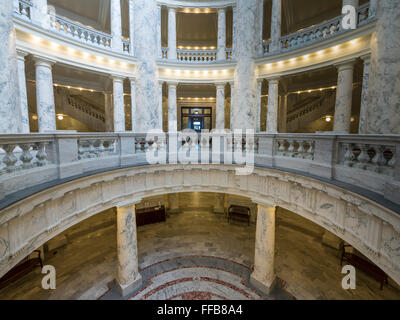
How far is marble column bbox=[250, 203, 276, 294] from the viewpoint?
6.76 metres

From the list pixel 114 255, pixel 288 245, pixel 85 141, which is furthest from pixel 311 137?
pixel 114 255

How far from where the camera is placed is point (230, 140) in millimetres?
6539

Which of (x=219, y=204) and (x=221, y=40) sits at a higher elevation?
(x=221, y=40)

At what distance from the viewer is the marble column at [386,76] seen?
221 inches

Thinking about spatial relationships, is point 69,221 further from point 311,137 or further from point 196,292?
point 311,137

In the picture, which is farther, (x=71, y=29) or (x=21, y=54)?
(x=71, y=29)

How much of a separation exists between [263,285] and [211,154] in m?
5.18

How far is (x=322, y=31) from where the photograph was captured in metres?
8.56

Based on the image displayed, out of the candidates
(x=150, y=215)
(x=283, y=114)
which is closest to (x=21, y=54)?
(x=150, y=215)

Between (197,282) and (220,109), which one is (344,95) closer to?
(220,109)

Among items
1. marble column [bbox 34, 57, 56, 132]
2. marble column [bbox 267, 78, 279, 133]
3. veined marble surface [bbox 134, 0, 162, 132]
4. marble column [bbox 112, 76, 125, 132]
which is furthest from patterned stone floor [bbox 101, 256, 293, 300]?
marble column [bbox 112, 76, 125, 132]

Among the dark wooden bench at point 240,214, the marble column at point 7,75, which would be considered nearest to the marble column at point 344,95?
the dark wooden bench at point 240,214
